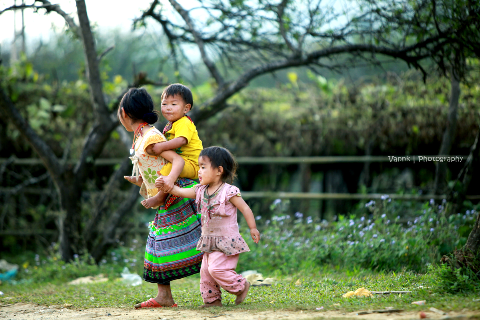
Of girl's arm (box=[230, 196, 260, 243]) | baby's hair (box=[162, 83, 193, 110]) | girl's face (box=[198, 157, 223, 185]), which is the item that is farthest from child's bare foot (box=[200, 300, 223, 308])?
baby's hair (box=[162, 83, 193, 110])

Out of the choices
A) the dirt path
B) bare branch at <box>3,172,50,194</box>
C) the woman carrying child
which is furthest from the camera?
bare branch at <box>3,172,50,194</box>

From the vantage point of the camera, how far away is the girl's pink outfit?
9.39 ft

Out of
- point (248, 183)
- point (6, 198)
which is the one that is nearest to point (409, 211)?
point (248, 183)

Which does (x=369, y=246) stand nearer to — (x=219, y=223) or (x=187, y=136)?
(x=219, y=223)

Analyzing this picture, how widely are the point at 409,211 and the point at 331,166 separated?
182cm

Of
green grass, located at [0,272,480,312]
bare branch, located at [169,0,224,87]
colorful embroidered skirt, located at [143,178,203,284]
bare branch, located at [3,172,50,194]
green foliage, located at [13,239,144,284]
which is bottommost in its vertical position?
green foliage, located at [13,239,144,284]

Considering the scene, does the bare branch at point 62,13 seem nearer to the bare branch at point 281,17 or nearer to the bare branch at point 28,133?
the bare branch at point 28,133

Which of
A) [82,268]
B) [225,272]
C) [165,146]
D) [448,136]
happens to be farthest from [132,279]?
[448,136]

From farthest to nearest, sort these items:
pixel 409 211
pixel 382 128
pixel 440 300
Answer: pixel 382 128 → pixel 409 211 → pixel 440 300

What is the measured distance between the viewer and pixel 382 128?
662 cm

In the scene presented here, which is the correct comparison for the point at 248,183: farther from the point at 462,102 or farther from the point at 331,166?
the point at 462,102

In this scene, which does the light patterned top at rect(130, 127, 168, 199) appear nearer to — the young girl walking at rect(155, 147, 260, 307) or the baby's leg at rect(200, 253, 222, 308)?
the young girl walking at rect(155, 147, 260, 307)

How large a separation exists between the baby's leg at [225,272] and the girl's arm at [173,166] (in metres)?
0.55

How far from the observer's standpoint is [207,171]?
9.46 feet
